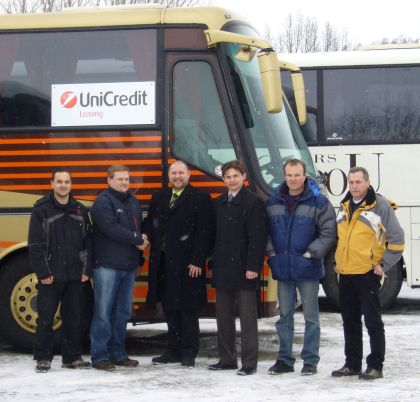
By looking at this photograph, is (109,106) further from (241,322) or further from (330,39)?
(330,39)

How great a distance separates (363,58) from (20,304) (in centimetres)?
641

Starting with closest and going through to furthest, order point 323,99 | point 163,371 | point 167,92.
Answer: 1. point 163,371
2. point 167,92
3. point 323,99

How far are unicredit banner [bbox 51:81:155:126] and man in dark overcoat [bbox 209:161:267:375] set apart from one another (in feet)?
3.93

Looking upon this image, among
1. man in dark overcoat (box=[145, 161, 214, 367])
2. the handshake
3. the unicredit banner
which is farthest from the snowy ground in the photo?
the unicredit banner

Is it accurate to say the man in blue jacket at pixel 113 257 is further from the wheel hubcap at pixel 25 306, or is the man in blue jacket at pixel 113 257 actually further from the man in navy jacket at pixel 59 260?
the wheel hubcap at pixel 25 306

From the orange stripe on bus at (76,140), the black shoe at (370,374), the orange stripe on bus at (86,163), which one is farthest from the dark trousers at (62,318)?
the black shoe at (370,374)

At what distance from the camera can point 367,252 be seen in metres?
7.75

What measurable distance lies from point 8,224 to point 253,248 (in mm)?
2451

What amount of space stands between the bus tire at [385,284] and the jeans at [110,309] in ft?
15.1

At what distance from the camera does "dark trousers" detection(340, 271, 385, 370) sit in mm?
7785

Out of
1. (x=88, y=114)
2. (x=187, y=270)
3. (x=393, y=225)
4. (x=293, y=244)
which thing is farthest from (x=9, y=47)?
(x=393, y=225)

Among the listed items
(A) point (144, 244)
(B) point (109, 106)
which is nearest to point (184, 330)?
(A) point (144, 244)

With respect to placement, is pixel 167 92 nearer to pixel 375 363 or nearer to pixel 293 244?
pixel 293 244

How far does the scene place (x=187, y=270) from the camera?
838cm
